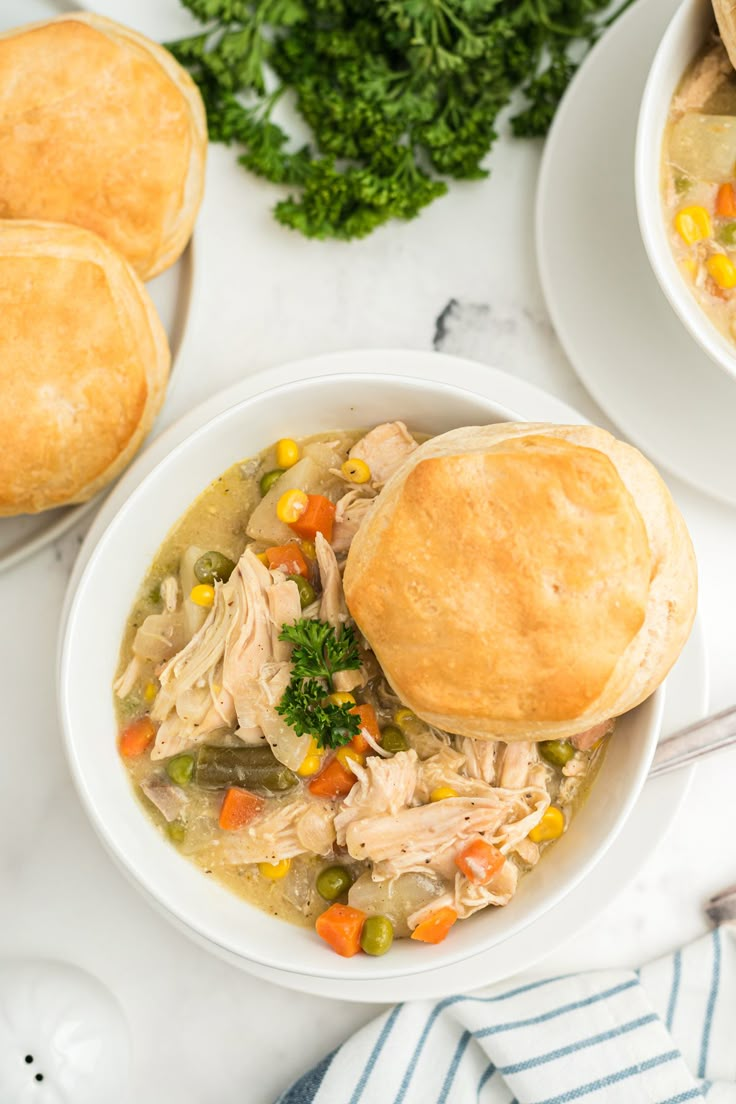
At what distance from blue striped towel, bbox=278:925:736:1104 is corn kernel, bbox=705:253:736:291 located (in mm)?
2445

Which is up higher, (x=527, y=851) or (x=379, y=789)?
(x=379, y=789)

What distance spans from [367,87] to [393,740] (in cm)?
228

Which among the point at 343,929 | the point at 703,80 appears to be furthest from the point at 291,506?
the point at 703,80

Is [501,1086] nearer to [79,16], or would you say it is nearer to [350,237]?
[350,237]

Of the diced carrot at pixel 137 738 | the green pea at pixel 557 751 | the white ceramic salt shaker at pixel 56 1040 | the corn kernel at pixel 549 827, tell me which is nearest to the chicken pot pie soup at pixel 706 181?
the green pea at pixel 557 751

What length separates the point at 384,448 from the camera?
324 centimetres

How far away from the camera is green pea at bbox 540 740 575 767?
3244 mm

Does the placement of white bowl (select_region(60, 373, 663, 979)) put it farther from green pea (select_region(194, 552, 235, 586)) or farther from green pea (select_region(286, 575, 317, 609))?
green pea (select_region(286, 575, 317, 609))

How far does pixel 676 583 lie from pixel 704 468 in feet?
3.52

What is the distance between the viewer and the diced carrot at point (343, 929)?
3104 mm

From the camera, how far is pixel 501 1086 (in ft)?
12.7

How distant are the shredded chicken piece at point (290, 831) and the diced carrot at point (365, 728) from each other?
0.70ft

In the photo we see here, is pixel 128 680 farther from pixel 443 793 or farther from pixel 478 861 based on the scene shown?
pixel 478 861

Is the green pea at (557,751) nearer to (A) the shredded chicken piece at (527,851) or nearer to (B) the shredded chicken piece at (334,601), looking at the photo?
(A) the shredded chicken piece at (527,851)
